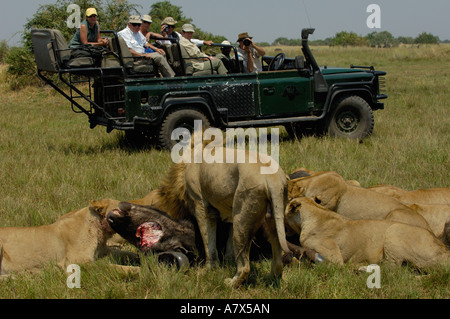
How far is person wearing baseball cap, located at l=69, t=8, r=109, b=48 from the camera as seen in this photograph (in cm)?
897

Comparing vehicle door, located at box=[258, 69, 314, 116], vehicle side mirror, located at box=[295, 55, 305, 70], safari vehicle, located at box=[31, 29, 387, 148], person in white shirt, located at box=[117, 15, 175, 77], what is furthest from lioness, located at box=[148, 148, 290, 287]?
vehicle side mirror, located at box=[295, 55, 305, 70]

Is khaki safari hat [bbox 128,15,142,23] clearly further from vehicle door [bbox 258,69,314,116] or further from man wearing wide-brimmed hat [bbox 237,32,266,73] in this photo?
vehicle door [bbox 258,69,314,116]

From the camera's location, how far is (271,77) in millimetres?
9141

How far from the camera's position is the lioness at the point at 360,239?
158 inches

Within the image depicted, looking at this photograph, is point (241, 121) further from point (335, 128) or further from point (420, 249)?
point (420, 249)

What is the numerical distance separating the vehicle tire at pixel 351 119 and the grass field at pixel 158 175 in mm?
381

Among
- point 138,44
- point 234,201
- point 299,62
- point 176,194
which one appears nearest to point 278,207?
point 234,201

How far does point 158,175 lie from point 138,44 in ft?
11.1

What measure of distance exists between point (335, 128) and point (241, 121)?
5.55 feet

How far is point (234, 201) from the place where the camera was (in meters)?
3.56

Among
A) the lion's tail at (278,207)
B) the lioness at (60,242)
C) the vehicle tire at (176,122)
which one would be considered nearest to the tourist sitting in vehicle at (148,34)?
the vehicle tire at (176,122)

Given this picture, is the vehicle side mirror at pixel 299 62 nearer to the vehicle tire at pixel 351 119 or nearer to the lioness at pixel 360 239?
the vehicle tire at pixel 351 119
